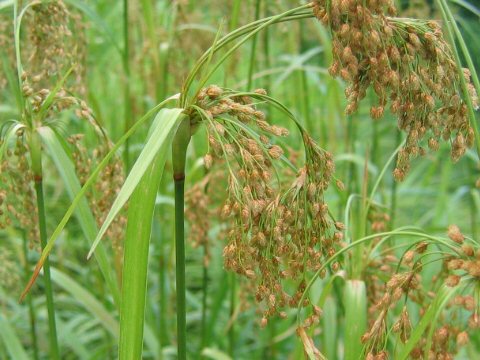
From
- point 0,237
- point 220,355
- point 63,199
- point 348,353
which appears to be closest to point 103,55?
point 63,199

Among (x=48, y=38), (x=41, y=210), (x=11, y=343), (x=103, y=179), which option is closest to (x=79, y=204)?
(x=41, y=210)

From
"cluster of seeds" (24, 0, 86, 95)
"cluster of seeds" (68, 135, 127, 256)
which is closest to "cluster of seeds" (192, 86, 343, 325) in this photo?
"cluster of seeds" (68, 135, 127, 256)

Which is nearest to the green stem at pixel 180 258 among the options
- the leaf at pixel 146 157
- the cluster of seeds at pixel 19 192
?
the leaf at pixel 146 157

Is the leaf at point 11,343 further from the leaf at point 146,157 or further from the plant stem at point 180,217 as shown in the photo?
the leaf at point 146,157

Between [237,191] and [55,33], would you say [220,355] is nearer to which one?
[55,33]

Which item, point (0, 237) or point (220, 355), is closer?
point (220, 355)

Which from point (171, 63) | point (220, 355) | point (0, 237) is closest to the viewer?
point (220, 355)
